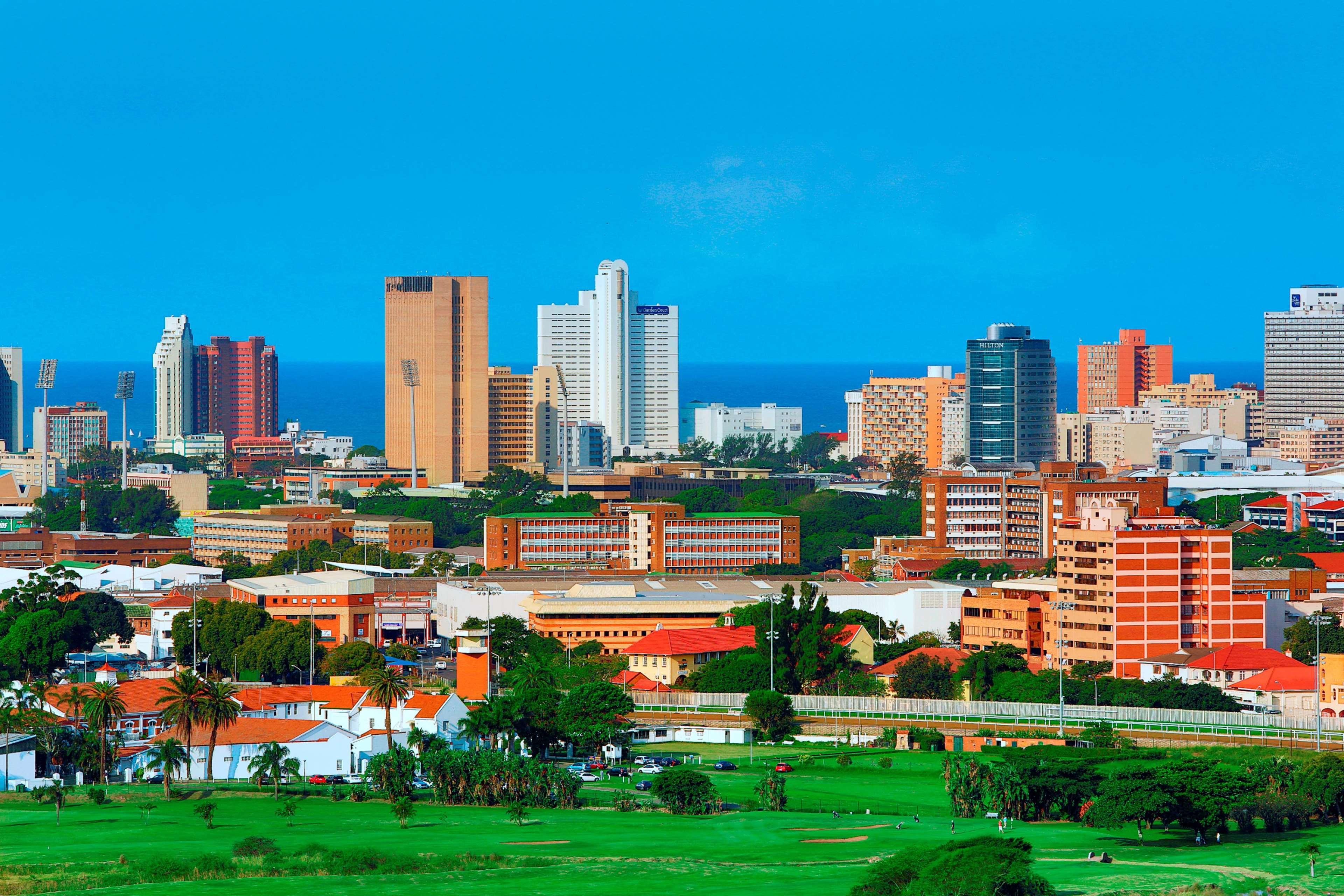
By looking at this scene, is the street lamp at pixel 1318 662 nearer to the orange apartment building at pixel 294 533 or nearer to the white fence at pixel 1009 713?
the white fence at pixel 1009 713

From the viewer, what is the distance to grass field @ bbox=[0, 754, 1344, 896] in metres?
58.6

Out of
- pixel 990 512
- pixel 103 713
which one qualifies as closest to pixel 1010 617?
pixel 103 713

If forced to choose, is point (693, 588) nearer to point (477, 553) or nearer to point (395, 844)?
point (477, 553)

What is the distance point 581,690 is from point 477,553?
8336 cm

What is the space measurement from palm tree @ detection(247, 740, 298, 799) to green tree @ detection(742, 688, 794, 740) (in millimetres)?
18947

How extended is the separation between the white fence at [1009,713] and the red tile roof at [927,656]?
6.80 metres

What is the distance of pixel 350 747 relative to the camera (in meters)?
78.6

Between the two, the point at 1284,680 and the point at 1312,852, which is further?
the point at 1284,680

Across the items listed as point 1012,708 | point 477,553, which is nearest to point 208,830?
point 1012,708

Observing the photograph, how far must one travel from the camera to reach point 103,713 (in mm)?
74438

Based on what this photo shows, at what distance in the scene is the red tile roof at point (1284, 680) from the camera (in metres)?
88.4

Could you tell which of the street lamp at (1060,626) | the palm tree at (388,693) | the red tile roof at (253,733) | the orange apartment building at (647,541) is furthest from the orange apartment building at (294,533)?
the red tile roof at (253,733)

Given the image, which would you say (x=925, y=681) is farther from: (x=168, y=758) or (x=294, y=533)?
(x=294, y=533)

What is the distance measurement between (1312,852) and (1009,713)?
23816 mm
